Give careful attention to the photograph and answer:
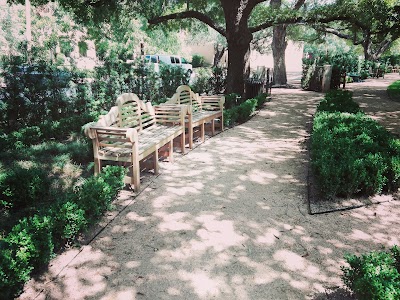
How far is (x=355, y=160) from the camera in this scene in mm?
4539

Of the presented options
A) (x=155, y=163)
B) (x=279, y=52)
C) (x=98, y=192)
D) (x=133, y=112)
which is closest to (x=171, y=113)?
(x=133, y=112)

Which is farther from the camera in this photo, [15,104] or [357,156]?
[15,104]

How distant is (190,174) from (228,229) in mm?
1873

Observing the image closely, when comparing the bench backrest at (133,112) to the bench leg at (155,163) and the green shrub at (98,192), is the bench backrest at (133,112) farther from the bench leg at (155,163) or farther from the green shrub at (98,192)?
the green shrub at (98,192)

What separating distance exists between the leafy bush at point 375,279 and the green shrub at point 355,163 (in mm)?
1758

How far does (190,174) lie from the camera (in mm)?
5543

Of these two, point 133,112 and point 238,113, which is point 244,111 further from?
point 133,112

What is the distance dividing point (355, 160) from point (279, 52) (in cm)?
1797

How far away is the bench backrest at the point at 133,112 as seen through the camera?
17.2 feet

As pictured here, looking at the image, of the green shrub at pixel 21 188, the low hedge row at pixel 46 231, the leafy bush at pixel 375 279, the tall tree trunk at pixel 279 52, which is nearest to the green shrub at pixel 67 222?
the low hedge row at pixel 46 231

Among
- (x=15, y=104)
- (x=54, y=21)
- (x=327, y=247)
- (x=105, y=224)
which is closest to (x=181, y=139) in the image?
(x=105, y=224)

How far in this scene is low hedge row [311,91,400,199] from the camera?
441 cm

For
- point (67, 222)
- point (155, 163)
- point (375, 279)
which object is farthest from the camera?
point (155, 163)

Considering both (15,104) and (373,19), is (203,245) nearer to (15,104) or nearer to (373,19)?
(15,104)
